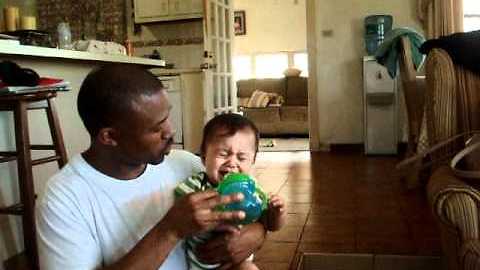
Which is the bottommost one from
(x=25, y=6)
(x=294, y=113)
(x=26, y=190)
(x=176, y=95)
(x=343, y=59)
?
(x=26, y=190)

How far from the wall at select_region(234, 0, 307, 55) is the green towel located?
5.52 m

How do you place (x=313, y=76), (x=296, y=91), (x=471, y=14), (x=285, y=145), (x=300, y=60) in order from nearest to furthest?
(x=471, y=14), (x=313, y=76), (x=285, y=145), (x=296, y=91), (x=300, y=60)

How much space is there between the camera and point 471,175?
4.19ft

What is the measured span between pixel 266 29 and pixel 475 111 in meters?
8.53

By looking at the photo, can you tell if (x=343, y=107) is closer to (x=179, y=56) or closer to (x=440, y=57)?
(x=179, y=56)

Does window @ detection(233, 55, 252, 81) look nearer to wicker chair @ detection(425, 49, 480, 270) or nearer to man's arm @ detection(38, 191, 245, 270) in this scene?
wicker chair @ detection(425, 49, 480, 270)

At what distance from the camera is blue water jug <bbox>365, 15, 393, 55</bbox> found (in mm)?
5266

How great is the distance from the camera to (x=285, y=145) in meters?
6.71

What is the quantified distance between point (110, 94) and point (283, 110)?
23.1ft

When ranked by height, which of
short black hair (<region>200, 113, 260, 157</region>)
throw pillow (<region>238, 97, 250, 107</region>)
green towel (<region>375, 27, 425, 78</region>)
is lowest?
short black hair (<region>200, 113, 260, 157</region>)

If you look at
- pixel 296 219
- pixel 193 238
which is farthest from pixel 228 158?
pixel 296 219

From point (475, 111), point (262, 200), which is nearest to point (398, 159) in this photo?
point (475, 111)

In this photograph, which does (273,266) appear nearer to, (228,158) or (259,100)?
(228,158)

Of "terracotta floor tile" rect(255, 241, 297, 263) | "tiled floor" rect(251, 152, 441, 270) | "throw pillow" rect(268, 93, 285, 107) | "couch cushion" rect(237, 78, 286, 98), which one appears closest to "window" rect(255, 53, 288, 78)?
"couch cushion" rect(237, 78, 286, 98)
